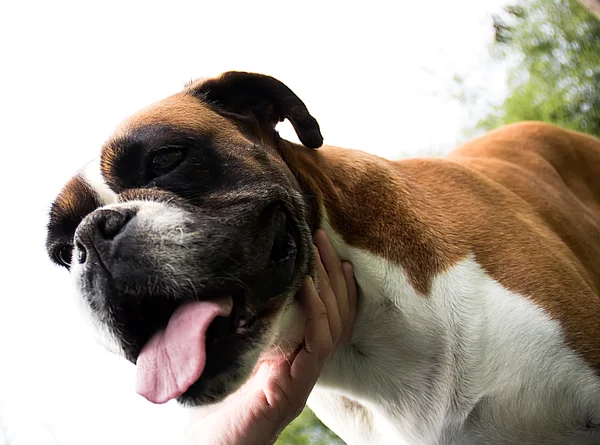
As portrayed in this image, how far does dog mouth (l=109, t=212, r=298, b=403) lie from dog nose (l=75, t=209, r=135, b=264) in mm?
133

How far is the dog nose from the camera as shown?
49.6 inches

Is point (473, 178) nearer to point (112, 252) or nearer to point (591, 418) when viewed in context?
point (591, 418)

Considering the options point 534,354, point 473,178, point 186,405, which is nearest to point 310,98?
point 473,178

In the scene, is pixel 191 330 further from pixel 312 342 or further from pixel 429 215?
pixel 429 215

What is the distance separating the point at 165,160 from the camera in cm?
141

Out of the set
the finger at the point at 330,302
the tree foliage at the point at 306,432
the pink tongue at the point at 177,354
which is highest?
the pink tongue at the point at 177,354

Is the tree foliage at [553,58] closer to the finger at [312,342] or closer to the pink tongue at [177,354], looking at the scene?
the finger at [312,342]

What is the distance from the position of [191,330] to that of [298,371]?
0.41 m

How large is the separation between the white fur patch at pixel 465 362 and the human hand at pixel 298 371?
8cm

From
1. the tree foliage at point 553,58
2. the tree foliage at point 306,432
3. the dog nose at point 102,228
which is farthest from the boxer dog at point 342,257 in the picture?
the tree foliage at point 553,58

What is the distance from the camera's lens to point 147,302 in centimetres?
135

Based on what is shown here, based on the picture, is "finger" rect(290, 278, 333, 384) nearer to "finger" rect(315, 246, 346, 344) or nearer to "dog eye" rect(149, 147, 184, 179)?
"finger" rect(315, 246, 346, 344)

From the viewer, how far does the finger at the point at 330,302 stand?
1545 millimetres

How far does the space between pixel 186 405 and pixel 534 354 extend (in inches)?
36.1
